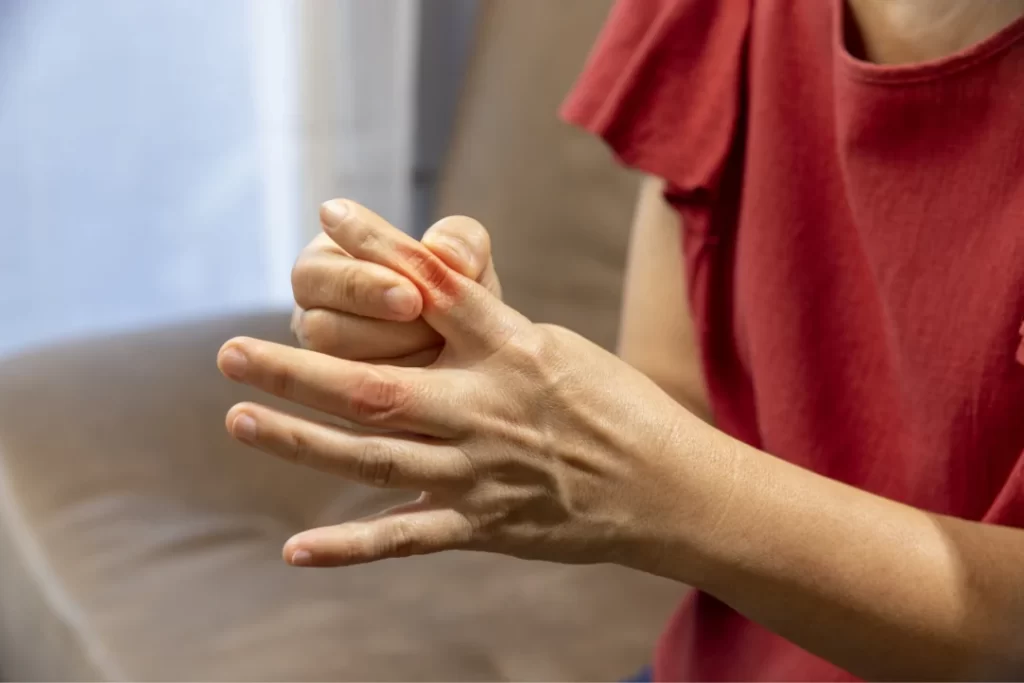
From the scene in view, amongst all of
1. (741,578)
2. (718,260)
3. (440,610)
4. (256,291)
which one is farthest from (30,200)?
(741,578)

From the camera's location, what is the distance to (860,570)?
48cm

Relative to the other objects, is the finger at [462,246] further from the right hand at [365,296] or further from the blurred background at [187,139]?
the blurred background at [187,139]

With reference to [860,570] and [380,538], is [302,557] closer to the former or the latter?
[380,538]

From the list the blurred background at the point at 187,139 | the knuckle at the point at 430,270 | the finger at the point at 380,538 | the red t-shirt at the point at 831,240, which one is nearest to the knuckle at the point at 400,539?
the finger at the point at 380,538

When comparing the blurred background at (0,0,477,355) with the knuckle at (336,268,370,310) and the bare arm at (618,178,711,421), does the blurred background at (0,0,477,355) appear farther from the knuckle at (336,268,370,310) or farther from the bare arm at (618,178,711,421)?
the knuckle at (336,268,370,310)

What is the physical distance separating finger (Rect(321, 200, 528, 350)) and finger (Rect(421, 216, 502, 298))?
0.03 feet

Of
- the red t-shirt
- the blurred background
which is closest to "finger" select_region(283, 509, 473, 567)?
the red t-shirt

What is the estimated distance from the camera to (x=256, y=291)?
1343 mm

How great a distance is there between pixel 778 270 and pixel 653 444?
0.22m

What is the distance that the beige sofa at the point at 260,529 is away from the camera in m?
0.72

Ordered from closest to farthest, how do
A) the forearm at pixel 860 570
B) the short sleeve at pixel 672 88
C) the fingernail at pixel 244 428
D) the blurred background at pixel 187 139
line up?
1. the fingernail at pixel 244 428
2. the forearm at pixel 860 570
3. the short sleeve at pixel 672 88
4. the blurred background at pixel 187 139

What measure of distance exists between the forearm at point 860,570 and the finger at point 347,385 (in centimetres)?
16

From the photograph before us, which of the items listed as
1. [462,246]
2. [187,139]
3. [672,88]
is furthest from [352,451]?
[187,139]

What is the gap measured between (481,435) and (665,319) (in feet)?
1.07
